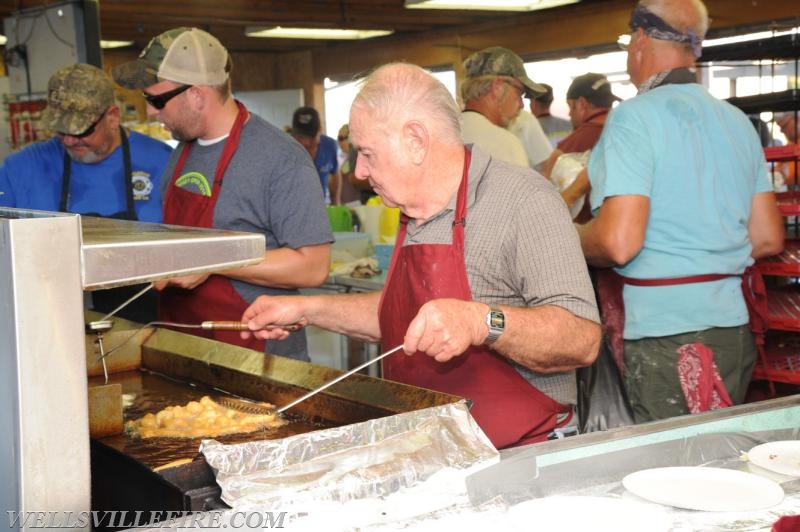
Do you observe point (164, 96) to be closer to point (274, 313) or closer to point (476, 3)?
point (274, 313)

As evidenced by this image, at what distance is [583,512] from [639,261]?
168 centimetres

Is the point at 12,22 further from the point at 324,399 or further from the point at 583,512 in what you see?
the point at 583,512

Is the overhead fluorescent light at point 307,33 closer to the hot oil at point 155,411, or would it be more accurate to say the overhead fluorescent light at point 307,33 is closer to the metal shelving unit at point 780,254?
the metal shelving unit at point 780,254

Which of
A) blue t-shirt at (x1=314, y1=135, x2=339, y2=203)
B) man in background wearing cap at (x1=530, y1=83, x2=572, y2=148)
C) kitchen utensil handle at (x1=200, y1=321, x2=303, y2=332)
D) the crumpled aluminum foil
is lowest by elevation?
the crumpled aluminum foil

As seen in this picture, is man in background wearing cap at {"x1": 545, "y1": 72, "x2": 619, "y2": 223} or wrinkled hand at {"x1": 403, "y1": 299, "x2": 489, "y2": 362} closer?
wrinkled hand at {"x1": 403, "y1": 299, "x2": 489, "y2": 362}

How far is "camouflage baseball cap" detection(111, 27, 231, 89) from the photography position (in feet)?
10.6

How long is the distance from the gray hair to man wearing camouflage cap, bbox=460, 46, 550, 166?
184 cm

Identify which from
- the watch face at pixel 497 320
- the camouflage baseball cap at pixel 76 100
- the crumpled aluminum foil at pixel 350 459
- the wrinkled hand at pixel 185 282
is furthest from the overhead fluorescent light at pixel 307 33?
the crumpled aluminum foil at pixel 350 459

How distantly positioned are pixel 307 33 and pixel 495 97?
7.37 metres

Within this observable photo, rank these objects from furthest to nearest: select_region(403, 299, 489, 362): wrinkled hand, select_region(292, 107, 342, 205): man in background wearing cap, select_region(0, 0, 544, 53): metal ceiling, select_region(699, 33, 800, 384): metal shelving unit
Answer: select_region(292, 107, 342, 205): man in background wearing cap → select_region(0, 0, 544, 53): metal ceiling → select_region(699, 33, 800, 384): metal shelving unit → select_region(403, 299, 489, 362): wrinkled hand

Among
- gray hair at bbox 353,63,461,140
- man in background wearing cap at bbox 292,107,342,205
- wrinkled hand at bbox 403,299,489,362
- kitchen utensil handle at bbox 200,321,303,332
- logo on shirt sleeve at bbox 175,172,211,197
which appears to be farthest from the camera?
man in background wearing cap at bbox 292,107,342,205

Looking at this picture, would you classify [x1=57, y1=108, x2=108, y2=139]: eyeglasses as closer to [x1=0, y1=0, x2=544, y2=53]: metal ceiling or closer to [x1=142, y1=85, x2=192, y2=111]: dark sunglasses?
[x1=142, y1=85, x2=192, y2=111]: dark sunglasses

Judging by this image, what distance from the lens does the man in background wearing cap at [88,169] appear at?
378 centimetres

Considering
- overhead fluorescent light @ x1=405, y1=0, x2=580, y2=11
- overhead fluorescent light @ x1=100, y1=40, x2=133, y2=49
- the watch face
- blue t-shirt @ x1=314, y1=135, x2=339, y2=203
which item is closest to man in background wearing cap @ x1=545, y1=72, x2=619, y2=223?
overhead fluorescent light @ x1=405, y1=0, x2=580, y2=11
